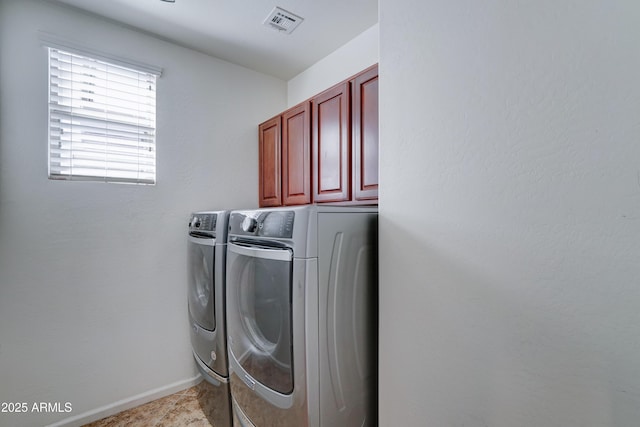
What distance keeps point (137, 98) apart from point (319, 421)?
2333mm

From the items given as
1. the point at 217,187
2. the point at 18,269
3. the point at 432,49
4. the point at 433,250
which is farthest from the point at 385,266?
the point at 18,269

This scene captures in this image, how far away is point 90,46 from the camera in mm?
1826

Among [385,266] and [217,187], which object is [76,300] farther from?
[385,266]

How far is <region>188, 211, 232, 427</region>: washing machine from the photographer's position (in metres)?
1.52

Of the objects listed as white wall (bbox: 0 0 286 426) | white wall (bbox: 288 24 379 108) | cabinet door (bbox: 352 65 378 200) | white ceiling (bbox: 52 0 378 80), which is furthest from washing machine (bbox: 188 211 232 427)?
white wall (bbox: 288 24 379 108)

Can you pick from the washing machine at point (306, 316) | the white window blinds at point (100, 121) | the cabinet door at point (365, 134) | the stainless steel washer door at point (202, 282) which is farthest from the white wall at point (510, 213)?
the white window blinds at point (100, 121)

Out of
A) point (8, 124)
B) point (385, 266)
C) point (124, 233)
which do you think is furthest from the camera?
point (124, 233)

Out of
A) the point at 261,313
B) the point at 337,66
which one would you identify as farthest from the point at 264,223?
the point at 337,66

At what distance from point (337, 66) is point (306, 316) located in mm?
2017

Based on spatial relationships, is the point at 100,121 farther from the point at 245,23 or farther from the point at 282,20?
the point at 282,20

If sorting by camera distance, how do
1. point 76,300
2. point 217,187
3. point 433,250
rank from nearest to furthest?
point 433,250, point 76,300, point 217,187

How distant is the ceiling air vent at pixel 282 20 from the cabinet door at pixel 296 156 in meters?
0.54

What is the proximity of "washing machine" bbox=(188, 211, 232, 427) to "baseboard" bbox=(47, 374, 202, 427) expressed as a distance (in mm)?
215

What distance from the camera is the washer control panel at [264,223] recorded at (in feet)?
3.46
